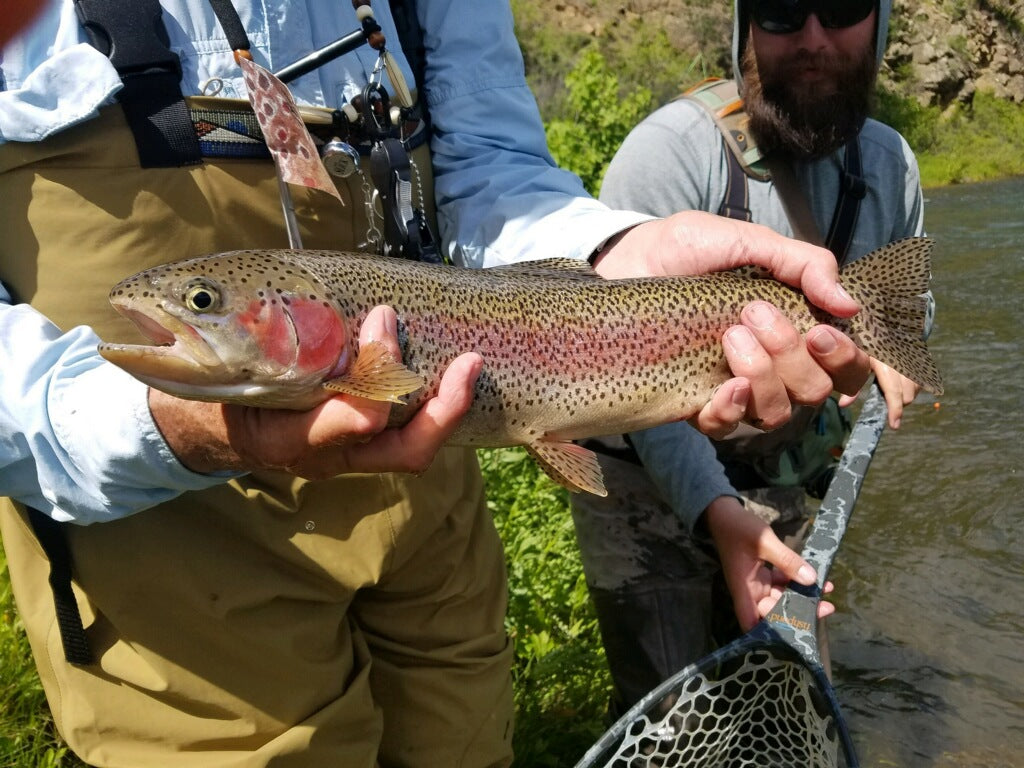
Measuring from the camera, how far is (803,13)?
12.5 feet

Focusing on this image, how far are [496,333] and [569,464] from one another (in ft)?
1.27

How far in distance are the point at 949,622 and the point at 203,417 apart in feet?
14.5

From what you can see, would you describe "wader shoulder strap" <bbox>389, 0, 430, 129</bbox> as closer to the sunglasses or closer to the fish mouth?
the fish mouth

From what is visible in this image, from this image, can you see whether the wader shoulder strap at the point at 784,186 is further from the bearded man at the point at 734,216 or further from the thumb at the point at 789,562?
the thumb at the point at 789,562

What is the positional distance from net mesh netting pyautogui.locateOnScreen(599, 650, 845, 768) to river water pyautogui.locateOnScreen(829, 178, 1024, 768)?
1.45 metres

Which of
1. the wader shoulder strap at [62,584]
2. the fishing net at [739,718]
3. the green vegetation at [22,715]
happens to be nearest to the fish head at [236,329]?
the wader shoulder strap at [62,584]

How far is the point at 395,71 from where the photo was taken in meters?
2.36

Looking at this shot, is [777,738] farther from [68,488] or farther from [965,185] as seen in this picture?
[965,185]

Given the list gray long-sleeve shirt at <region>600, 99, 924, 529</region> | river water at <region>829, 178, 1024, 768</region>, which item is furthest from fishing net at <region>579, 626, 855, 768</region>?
river water at <region>829, 178, 1024, 768</region>

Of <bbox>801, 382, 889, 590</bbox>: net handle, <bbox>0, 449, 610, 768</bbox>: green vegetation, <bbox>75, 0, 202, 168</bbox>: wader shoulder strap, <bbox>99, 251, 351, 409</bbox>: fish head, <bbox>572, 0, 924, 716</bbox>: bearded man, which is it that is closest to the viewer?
<bbox>99, 251, 351, 409</bbox>: fish head

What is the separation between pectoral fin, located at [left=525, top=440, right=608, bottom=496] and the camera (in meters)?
2.38

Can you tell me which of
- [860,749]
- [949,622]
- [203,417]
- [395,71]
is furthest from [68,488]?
[949,622]

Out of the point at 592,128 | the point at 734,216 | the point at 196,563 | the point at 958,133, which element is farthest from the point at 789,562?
the point at 958,133

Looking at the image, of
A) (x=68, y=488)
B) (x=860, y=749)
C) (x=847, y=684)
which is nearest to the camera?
(x=68, y=488)
